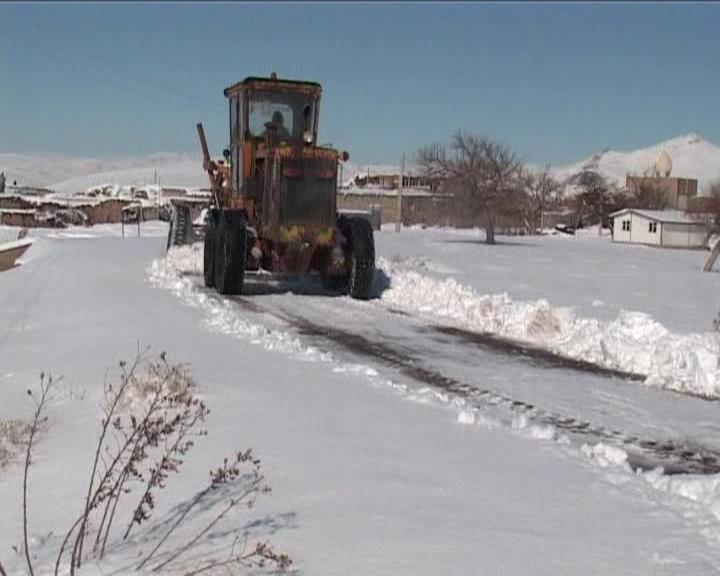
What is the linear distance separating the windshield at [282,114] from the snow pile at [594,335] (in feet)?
11.7

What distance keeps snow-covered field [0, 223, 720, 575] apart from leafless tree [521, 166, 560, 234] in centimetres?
6489

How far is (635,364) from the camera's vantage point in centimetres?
1042

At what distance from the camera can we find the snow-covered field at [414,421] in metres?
4.50

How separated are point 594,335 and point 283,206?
6403mm

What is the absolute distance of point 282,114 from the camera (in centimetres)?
1752

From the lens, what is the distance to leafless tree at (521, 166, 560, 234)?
8150 centimetres

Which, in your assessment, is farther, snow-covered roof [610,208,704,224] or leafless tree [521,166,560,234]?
leafless tree [521,166,560,234]

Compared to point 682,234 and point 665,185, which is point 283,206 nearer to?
point 682,234

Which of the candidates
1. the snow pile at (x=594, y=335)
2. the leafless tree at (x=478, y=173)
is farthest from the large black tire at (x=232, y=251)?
the leafless tree at (x=478, y=173)

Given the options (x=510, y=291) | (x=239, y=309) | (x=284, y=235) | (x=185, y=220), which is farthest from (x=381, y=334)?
(x=185, y=220)

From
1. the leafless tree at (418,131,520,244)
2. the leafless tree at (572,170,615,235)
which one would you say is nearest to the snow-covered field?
the leafless tree at (418,131,520,244)

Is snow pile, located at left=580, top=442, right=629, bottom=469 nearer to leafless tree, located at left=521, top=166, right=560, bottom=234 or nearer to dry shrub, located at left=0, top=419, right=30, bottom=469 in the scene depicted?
dry shrub, located at left=0, top=419, right=30, bottom=469

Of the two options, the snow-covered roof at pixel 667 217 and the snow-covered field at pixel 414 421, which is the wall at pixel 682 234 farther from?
the snow-covered field at pixel 414 421

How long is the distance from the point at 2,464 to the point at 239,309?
8.70 metres
